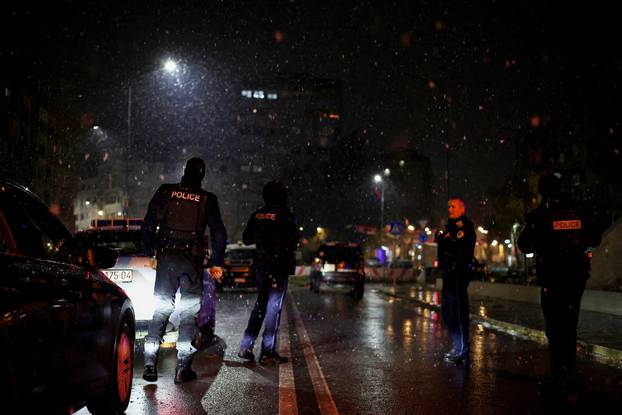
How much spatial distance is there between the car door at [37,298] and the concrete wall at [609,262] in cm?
1397

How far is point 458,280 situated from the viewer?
7.87 metres

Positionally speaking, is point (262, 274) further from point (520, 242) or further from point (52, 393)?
point (52, 393)

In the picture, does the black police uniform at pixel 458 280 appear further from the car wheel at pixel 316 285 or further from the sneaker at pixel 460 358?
the car wheel at pixel 316 285

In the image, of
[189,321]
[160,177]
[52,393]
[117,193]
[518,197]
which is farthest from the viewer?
[117,193]

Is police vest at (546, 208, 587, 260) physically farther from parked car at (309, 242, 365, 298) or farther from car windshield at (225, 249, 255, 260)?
car windshield at (225, 249, 255, 260)

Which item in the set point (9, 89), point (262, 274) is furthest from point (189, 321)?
point (9, 89)

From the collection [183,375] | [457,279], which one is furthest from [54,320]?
[457,279]

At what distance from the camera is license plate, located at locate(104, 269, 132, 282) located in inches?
299

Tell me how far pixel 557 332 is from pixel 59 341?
4469mm

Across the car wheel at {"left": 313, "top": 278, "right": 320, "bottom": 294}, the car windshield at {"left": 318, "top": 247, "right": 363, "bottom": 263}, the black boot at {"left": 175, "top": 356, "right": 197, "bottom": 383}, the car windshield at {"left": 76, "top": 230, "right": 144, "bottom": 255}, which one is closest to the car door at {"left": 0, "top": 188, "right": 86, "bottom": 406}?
the black boot at {"left": 175, "top": 356, "right": 197, "bottom": 383}


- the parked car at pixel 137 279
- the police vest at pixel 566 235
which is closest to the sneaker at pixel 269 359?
the parked car at pixel 137 279

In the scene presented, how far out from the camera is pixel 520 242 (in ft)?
22.3

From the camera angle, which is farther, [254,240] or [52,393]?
[254,240]

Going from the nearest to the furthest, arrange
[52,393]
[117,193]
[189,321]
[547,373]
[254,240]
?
[52,393] → [189,321] → [547,373] → [254,240] → [117,193]
